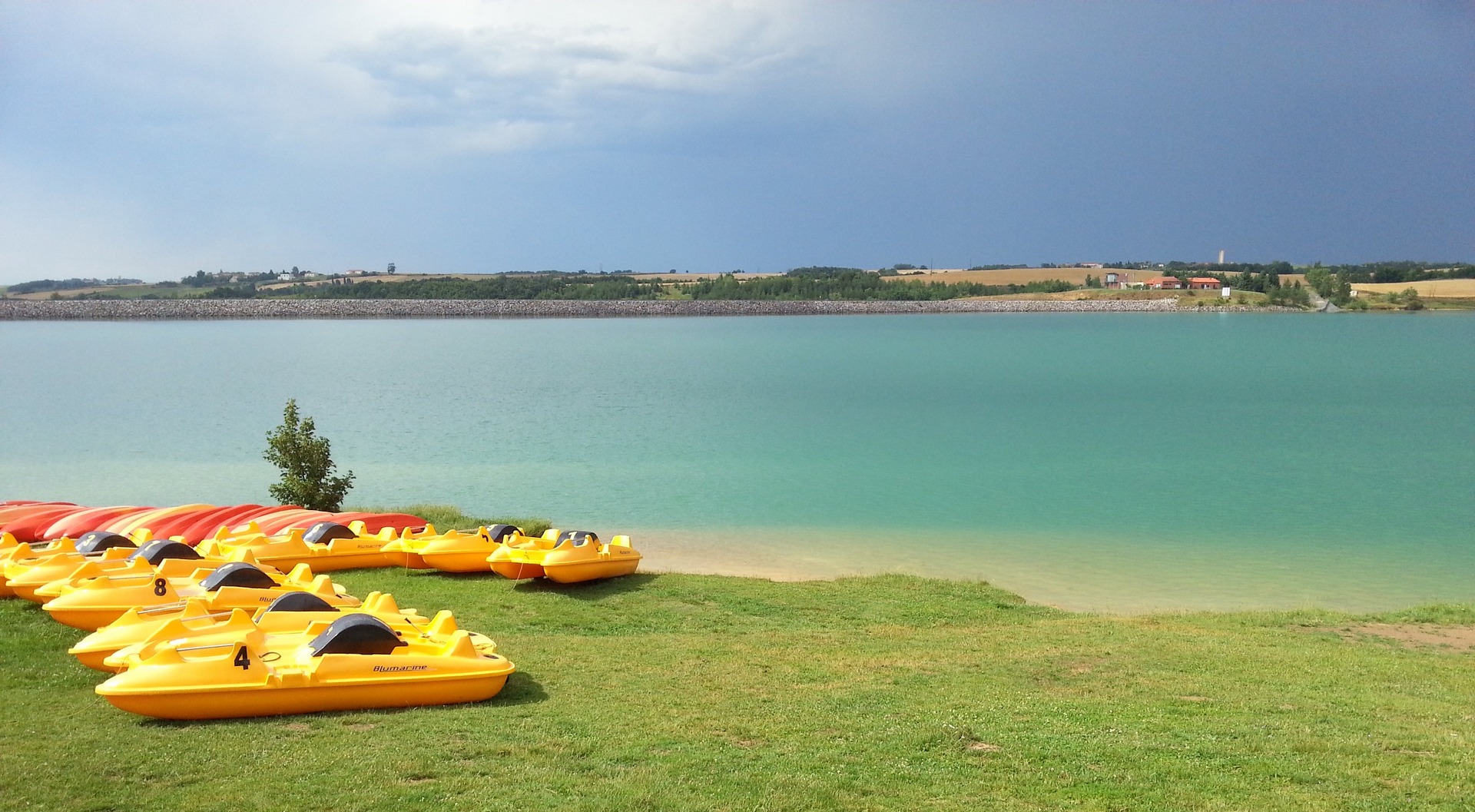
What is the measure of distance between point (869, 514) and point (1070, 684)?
17501 mm

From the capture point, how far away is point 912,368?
7925cm

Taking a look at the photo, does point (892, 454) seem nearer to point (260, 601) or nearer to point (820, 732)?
point (260, 601)

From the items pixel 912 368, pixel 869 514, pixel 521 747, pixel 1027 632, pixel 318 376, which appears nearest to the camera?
pixel 521 747

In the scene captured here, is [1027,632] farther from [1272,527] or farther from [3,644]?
[1272,527]

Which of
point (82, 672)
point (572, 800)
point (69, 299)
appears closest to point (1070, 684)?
point (572, 800)

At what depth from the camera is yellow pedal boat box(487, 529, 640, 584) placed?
641 inches

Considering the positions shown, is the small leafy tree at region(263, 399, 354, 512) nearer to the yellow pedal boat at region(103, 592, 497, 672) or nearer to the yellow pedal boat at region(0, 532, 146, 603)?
the yellow pedal boat at region(0, 532, 146, 603)

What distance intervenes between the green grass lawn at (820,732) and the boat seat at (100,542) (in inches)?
60.7

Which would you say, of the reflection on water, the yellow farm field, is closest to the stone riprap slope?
the yellow farm field

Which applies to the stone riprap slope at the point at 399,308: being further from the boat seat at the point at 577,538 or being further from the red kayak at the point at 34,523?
the boat seat at the point at 577,538

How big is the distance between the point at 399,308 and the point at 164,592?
184108 mm

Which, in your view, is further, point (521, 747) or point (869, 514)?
point (869, 514)

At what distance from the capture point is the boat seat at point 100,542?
1432 cm

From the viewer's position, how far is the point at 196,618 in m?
10.5
